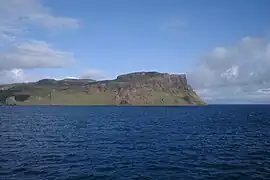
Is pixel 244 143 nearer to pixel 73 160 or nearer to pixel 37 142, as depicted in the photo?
pixel 73 160

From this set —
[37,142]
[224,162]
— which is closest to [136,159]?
[224,162]

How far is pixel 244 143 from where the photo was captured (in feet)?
211

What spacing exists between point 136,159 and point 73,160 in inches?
346

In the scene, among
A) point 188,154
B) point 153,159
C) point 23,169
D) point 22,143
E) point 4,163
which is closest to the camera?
point 23,169

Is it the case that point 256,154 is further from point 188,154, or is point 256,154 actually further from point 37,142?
point 37,142

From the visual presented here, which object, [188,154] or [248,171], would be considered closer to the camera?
[248,171]

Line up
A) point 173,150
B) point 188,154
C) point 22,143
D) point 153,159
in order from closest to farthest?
point 153,159 < point 188,154 < point 173,150 < point 22,143

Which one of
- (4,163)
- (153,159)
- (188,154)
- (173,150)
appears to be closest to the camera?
(4,163)

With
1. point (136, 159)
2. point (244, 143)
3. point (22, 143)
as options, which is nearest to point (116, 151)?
point (136, 159)

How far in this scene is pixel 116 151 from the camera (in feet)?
176

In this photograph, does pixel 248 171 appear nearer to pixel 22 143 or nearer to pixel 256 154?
pixel 256 154

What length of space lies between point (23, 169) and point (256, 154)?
3444 centimetres

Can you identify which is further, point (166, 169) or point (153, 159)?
point (153, 159)

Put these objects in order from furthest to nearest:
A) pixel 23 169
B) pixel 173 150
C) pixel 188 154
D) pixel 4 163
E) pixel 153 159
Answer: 1. pixel 173 150
2. pixel 188 154
3. pixel 153 159
4. pixel 4 163
5. pixel 23 169
